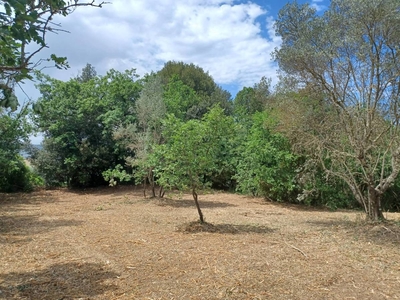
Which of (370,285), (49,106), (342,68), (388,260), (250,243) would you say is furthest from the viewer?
(49,106)

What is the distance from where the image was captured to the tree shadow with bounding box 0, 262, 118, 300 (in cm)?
385

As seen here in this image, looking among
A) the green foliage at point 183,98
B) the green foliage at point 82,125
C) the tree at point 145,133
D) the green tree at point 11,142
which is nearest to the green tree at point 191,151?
the tree at point 145,133

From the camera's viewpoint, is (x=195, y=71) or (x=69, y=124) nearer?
(x=69, y=124)

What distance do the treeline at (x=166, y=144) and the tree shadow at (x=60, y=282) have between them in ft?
9.47

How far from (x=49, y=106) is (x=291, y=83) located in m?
13.8

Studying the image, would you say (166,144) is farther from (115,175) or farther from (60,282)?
(115,175)

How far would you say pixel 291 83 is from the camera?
8.07 metres

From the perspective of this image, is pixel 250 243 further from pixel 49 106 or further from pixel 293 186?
pixel 49 106

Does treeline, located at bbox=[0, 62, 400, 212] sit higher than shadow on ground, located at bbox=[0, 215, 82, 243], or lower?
higher

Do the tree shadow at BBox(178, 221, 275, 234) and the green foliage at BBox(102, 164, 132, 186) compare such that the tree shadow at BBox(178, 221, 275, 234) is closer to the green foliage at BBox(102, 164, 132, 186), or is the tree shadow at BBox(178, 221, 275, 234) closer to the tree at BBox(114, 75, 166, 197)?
the tree at BBox(114, 75, 166, 197)

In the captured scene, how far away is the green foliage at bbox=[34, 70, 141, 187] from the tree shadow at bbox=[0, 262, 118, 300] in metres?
12.3

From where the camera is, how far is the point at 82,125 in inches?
709

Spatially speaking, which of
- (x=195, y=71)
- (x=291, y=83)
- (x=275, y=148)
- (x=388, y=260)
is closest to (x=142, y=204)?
(x=275, y=148)

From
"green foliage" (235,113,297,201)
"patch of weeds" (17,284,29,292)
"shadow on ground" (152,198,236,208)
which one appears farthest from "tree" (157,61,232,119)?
"patch of weeds" (17,284,29,292)
